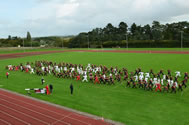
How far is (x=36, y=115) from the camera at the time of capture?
11359mm

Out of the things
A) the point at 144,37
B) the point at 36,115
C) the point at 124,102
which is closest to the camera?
the point at 36,115

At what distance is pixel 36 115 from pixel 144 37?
3117 inches

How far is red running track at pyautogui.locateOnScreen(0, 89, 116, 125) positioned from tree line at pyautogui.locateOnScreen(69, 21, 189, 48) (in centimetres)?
6512

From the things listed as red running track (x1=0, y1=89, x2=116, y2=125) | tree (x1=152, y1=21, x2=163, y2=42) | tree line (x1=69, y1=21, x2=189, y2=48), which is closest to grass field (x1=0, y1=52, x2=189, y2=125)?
red running track (x1=0, y1=89, x2=116, y2=125)

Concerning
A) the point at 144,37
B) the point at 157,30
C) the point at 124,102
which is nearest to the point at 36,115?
the point at 124,102

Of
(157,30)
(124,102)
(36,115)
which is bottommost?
(36,115)

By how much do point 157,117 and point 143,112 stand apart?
1.00 metres

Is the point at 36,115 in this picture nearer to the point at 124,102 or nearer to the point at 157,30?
the point at 124,102

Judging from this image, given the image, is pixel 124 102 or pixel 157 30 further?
pixel 157 30

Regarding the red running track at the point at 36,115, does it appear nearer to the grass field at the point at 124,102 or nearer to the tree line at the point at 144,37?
the grass field at the point at 124,102

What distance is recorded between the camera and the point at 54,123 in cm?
1028

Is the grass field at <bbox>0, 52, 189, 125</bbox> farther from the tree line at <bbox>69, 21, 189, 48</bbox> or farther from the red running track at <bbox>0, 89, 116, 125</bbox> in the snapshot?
the tree line at <bbox>69, 21, 189, 48</bbox>

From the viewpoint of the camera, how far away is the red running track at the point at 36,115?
1041 centimetres

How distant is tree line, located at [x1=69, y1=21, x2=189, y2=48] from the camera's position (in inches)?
2861
